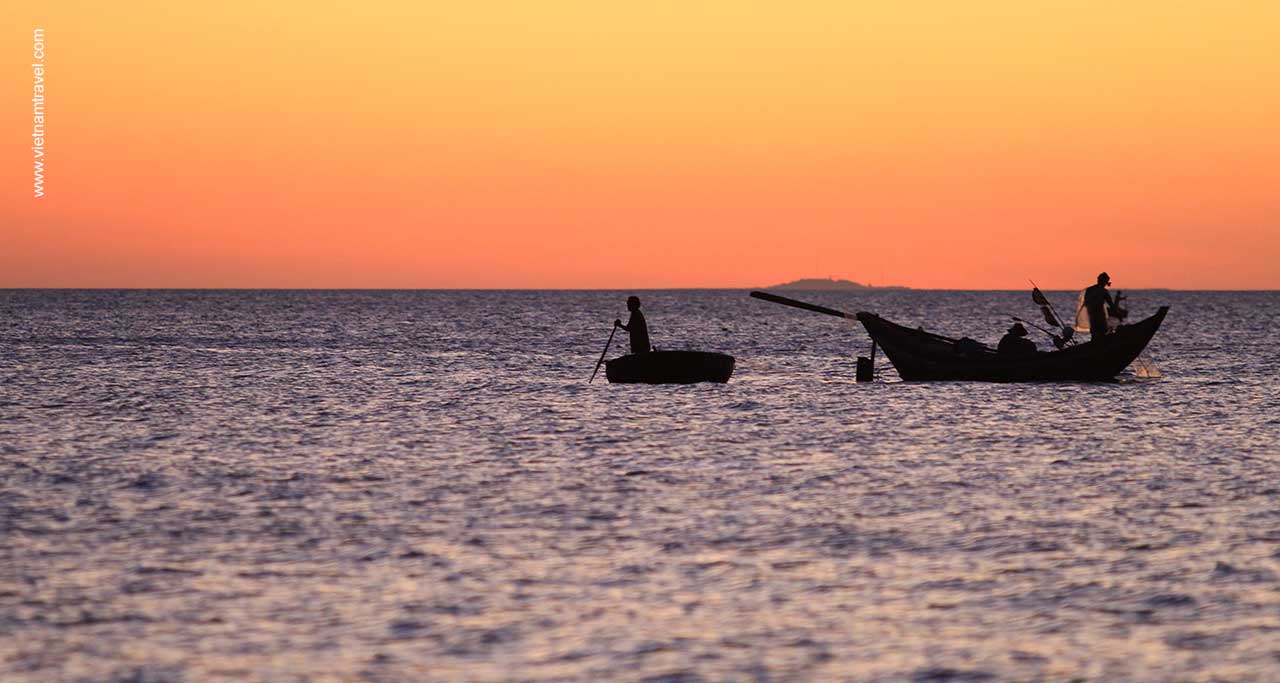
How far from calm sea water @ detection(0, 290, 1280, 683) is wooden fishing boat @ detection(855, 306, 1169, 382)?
3410 mm

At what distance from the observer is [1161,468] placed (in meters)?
20.0

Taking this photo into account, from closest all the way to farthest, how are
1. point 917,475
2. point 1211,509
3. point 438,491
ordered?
1. point 1211,509
2. point 438,491
3. point 917,475

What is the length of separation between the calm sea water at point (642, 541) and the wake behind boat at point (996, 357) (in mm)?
3438

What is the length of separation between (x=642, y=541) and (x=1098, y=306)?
22.9 meters

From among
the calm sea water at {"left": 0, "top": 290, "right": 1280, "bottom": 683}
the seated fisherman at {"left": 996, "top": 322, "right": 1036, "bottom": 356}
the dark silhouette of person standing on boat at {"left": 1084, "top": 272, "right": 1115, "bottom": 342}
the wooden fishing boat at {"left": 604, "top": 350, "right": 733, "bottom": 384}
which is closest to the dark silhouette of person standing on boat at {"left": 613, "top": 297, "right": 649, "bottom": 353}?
the wooden fishing boat at {"left": 604, "top": 350, "right": 733, "bottom": 384}

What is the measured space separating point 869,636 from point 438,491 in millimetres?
8336

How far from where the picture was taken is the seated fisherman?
1371 inches

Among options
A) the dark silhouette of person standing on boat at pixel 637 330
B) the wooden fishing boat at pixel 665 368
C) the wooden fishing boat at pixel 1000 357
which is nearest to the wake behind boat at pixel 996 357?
the wooden fishing boat at pixel 1000 357

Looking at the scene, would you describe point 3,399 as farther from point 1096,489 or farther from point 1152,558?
point 1152,558

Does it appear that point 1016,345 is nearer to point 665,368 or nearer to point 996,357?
point 996,357

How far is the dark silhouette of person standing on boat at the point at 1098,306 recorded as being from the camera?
33.3m

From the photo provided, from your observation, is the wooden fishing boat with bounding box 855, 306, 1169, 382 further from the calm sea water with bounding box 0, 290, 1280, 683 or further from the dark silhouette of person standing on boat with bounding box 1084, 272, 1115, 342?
the calm sea water with bounding box 0, 290, 1280, 683

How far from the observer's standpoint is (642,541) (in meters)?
14.0

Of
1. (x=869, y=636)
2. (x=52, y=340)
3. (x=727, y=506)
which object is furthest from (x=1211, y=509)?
(x=52, y=340)
